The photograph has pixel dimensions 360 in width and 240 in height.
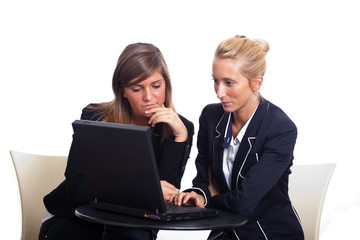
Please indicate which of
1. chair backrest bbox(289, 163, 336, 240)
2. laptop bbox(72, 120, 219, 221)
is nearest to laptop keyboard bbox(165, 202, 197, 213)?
laptop bbox(72, 120, 219, 221)

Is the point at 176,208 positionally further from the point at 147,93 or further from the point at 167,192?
the point at 147,93

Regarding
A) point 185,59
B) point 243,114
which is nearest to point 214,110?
point 243,114

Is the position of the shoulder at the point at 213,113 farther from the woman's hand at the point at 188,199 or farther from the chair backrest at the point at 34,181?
the chair backrest at the point at 34,181

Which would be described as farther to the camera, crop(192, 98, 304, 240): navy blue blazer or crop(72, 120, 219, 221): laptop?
crop(192, 98, 304, 240): navy blue blazer

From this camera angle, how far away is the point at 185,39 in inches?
181

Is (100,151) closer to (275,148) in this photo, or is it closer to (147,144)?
(147,144)

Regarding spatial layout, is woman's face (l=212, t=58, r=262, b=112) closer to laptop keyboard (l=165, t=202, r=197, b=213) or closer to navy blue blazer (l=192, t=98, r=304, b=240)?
navy blue blazer (l=192, t=98, r=304, b=240)

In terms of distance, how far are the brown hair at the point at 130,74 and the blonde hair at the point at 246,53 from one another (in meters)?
0.35

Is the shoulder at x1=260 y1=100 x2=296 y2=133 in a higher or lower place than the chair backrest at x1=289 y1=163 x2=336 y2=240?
higher

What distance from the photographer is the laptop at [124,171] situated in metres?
1.82

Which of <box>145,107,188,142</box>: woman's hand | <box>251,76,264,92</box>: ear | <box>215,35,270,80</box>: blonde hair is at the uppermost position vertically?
<box>215,35,270,80</box>: blonde hair

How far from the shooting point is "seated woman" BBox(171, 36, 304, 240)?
2172 mm

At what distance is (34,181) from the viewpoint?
2855 mm

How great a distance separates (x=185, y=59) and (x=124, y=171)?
2761mm
